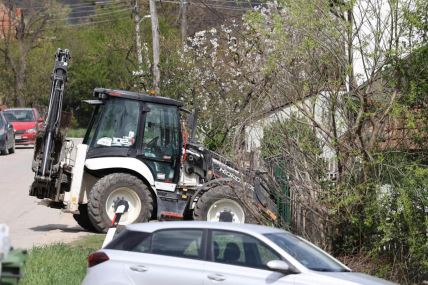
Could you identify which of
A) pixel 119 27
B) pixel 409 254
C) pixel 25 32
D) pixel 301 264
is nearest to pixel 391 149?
pixel 409 254

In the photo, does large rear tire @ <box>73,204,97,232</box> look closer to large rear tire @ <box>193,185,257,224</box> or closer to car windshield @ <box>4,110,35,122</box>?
large rear tire @ <box>193,185,257,224</box>

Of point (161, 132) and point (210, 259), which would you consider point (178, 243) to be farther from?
point (161, 132)

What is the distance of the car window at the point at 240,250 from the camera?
1038 centimetres

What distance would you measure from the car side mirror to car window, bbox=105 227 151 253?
147 cm

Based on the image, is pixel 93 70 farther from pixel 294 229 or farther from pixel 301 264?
pixel 301 264

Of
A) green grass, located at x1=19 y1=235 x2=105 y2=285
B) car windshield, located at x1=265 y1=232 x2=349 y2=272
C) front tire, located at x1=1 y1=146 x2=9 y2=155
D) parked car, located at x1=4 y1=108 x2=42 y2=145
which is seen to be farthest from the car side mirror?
parked car, located at x1=4 y1=108 x2=42 y2=145

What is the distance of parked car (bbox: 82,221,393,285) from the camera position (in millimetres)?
10172

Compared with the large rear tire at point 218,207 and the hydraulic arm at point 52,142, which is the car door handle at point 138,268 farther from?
the hydraulic arm at point 52,142

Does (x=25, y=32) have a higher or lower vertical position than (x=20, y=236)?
higher

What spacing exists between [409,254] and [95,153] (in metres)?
7.16

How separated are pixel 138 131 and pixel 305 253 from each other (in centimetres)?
874

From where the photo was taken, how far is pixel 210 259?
1049 cm

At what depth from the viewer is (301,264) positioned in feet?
33.8

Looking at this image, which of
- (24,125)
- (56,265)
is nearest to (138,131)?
(56,265)
